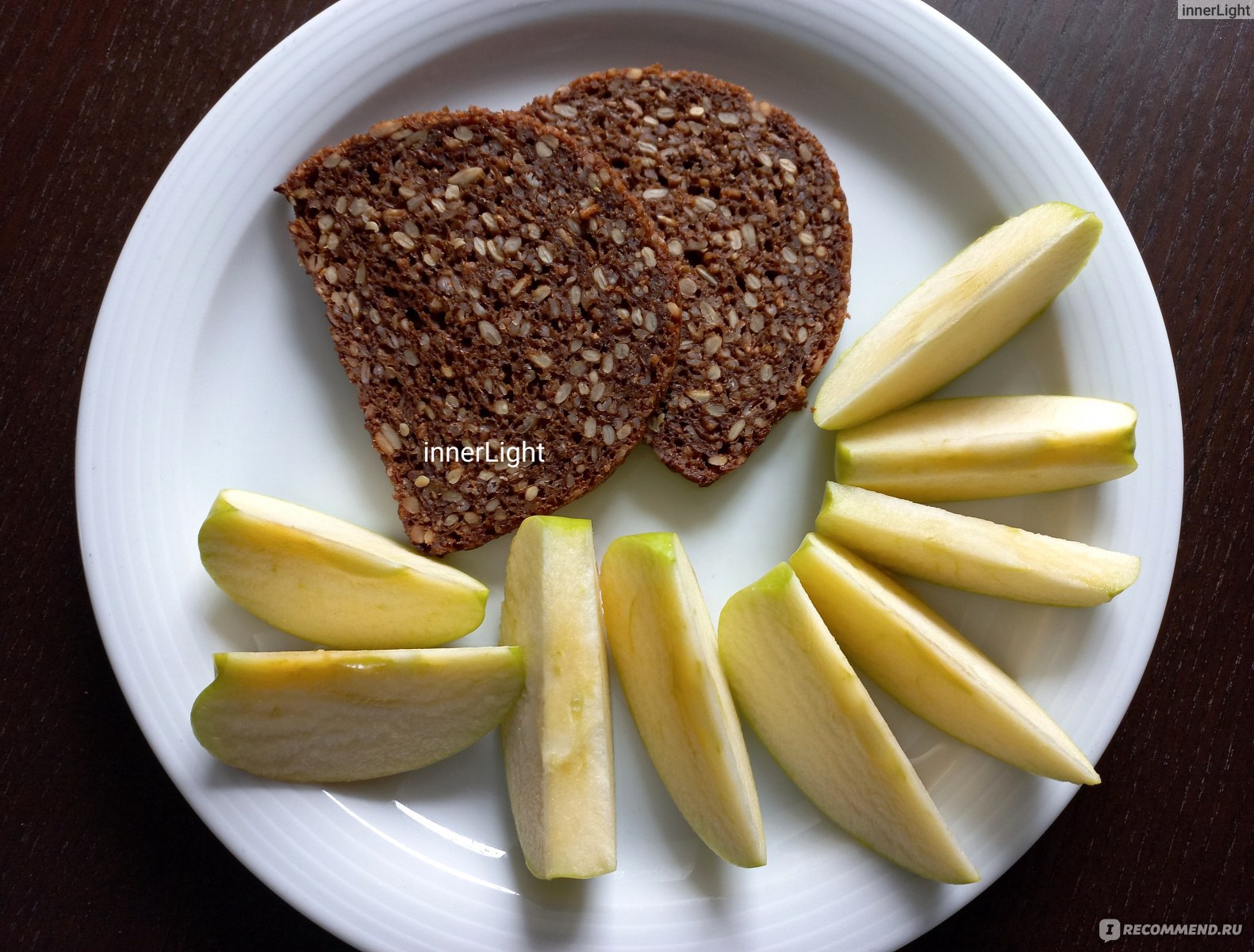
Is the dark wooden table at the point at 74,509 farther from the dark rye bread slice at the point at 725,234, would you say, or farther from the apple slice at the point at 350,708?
the dark rye bread slice at the point at 725,234

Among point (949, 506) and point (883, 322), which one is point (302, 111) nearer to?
point (883, 322)

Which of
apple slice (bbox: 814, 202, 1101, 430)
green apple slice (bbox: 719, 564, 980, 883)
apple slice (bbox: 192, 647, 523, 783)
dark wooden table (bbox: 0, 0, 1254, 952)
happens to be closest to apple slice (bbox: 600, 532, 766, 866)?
green apple slice (bbox: 719, 564, 980, 883)

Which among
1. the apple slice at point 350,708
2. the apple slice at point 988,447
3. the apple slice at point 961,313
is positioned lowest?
the apple slice at point 350,708

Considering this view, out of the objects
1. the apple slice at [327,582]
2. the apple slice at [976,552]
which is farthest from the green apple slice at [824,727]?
the apple slice at [327,582]

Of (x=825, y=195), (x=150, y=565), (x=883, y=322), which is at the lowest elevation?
(x=150, y=565)

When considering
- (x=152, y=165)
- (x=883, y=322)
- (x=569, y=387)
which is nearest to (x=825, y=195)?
(x=883, y=322)

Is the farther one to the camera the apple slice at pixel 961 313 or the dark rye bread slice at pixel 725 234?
the dark rye bread slice at pixel 725 234

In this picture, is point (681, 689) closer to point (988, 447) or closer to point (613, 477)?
point (613, 477)
